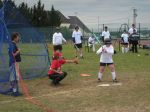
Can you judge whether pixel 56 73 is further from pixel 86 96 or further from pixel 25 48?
pixel 25 48

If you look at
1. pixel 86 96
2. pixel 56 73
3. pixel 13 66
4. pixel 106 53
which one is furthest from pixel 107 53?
pixel 13 66

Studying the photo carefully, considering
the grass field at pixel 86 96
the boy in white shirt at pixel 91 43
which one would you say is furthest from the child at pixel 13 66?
the boy in white shirt at pixel 91 43

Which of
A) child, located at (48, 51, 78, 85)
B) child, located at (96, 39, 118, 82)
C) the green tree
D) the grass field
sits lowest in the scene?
the grass field

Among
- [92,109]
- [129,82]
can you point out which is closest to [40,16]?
[129,82]

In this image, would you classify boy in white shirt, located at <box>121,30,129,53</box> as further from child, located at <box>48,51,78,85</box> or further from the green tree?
the green tree

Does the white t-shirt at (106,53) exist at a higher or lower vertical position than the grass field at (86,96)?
higher

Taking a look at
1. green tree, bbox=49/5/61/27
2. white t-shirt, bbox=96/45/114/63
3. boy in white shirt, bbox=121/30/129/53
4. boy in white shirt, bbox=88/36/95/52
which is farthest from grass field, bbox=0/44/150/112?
green tree, bbox=49/5/61/27

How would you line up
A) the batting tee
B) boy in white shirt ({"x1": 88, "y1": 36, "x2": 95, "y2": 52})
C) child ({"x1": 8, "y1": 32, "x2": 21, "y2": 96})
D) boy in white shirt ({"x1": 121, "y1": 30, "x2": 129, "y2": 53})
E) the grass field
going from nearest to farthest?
the grass field, child ({"x1": 8, "y1": 32, "x2": 21, "y2": 96}), the batting tee, boy in white shirt ({"x1": 121, "y1": 30, "x2": 129, "y2": 53}), boy in white shirt ({"x1": 88, "y1": 36, "x2": 95, "y2": 52})

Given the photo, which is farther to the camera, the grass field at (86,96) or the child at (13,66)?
the child at (13,66)

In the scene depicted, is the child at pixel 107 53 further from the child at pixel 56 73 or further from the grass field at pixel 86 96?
the child at pixel 56 73

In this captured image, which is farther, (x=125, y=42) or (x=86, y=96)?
(x=125, y=42)

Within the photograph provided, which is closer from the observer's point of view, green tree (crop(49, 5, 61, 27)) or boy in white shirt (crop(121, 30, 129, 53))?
boy in white shirt (crop(121, 30, 129, 53))

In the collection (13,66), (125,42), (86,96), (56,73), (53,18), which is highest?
(53,18)

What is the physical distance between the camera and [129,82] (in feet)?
47.6
